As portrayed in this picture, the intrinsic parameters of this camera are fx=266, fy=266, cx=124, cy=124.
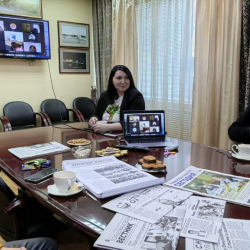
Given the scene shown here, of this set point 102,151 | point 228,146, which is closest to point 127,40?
point 228,146

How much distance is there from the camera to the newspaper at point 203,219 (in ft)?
2.30

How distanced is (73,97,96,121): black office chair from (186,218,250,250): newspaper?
3.78m

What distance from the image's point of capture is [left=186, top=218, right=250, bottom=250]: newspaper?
65cm

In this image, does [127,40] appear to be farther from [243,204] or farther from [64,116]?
[243,204]

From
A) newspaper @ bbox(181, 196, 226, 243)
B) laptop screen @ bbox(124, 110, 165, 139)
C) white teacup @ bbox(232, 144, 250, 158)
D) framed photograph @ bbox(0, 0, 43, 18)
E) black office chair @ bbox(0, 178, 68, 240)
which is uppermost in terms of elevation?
framed photograph @ bbox(0, 0, 43, 18)

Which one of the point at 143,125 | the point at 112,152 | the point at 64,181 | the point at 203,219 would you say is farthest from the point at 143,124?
the point at 203,219

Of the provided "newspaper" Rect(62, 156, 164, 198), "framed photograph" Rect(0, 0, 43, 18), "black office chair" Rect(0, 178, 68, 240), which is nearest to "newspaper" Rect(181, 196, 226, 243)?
"newspaper" Rect(62, 156, 164, 198)

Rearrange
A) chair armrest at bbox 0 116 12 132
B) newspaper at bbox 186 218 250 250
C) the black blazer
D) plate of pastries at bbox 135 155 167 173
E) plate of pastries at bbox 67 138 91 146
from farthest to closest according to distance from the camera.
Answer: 1. chair armrest at bbox 0 116 12 132
2. the black blazer
3. plate of pastries at bbox 67 138 91 146
4. plate of pastries at bbox 135 155 167 173
5. newspaper at bbox 186 218 250 250

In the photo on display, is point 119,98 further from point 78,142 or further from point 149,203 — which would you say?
point 149,203

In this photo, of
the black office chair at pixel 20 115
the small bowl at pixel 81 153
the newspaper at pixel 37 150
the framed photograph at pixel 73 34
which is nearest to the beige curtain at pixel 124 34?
the framed photograph at pixel 73 34

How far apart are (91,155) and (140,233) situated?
0.77m

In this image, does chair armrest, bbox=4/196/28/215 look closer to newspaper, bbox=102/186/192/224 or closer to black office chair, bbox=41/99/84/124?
newspaper, bbox=102/186/192/224

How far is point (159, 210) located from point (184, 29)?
8.85 feet

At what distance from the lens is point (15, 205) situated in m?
1.18
